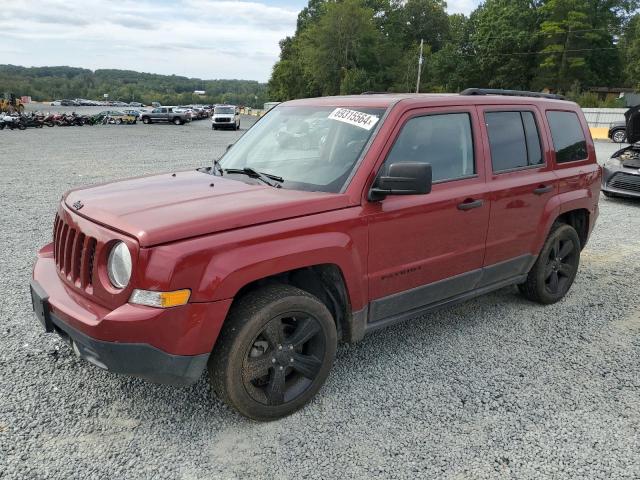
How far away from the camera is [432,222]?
357cm

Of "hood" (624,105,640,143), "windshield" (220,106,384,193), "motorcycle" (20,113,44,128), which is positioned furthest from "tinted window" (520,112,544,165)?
"motorcycle" (20,113,44,128)

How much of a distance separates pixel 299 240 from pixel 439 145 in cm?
139

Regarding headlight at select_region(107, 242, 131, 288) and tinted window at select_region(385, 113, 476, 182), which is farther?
tinted window at select_region(385, 113, 476, 182)

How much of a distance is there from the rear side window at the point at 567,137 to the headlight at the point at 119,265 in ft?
12.0

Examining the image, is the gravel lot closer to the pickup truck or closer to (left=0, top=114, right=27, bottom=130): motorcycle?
(left=0, top=114, right=27, bottom=130): motorcycle

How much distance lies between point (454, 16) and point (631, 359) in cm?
9269

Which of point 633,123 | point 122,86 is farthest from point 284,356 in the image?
point 122,86

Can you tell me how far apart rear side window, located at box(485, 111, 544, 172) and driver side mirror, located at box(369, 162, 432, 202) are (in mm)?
1210

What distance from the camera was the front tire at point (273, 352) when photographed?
9.20 feet

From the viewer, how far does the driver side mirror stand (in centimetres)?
301

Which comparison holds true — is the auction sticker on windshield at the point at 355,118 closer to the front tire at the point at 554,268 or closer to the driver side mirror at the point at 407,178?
the driver side mirror at the point at 407,178

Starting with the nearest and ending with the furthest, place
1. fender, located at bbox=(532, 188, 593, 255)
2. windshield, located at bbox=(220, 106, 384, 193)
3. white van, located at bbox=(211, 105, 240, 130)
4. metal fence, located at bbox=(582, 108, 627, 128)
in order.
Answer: windshield, located at bbox=(220, 106, 384, 193) < fender, located at bbox=(532, 188, 593, 255) < white van, located at bbox=(211, 105, 240, 130) < metal fence, located at bbox=(582, 108, 627, 128)

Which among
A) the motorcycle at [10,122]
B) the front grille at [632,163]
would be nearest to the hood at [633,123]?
the front grille at [632,163]

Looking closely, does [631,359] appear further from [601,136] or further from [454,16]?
[454,16]
